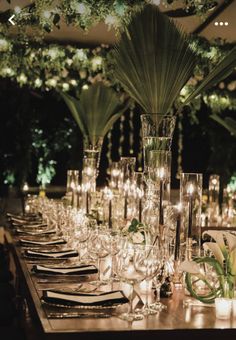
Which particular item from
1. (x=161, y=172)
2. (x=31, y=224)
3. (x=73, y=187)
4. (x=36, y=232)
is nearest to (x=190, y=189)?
(x=161, y=172)

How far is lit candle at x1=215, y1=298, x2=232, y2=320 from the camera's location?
2277 mm

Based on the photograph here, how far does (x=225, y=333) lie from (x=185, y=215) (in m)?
0.97

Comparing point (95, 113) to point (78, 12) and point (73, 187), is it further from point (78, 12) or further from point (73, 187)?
point (78, 12)

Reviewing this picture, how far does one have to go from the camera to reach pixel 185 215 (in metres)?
3.06

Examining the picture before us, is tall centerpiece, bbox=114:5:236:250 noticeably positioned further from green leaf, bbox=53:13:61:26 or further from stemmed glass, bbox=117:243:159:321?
green leaf, bbox=53:13:61:26

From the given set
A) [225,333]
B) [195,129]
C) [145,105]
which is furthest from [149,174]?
[195,129]

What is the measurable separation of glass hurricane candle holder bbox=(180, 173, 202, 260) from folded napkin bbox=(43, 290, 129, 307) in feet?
2.33

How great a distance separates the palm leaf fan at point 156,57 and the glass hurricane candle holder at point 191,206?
0.58 m

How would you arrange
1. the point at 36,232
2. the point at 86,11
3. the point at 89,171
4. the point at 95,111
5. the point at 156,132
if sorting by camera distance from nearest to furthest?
the point at 156,132, the point at 36,232, the point at 86,11, the point at 89,171, the point at 95,111

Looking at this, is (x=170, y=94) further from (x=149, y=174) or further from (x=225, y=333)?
(x=225, y=333)

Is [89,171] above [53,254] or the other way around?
above

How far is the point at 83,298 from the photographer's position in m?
2.32

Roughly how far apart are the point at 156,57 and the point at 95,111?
2.82 metres

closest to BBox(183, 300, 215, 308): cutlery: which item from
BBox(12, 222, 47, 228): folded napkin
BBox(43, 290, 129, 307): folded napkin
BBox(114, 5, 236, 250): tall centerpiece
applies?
BBox(43, 290, 129, 307): folded napkin
